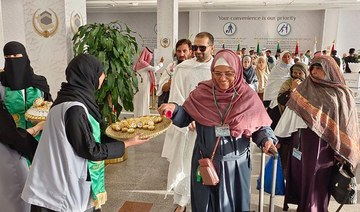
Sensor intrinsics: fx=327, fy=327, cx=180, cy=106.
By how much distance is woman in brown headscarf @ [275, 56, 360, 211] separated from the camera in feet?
7.48

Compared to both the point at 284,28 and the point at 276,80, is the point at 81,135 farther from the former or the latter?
the point at 284,28

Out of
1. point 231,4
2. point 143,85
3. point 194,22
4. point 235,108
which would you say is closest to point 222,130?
point 235,108

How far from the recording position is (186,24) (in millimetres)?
14062

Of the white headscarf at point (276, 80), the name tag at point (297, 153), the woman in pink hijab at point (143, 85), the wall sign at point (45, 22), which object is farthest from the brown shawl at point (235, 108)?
the woman in pink hijab at point (143, 85)

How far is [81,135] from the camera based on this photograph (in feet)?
4.99

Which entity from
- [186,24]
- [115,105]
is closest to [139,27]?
[186,24]

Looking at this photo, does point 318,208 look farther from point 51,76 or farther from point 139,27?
point 139,27

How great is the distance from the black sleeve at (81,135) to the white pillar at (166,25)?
7.53 metres

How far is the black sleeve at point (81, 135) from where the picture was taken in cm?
150

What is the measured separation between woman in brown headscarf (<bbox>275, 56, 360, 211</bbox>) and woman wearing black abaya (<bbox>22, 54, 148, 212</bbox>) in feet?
4.80

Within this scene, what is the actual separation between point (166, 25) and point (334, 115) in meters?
7.12

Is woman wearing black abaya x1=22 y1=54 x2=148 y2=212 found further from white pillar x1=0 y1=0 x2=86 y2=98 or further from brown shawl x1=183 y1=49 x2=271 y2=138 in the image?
white pillar x1=0 y1=0 x2=86 y2=98

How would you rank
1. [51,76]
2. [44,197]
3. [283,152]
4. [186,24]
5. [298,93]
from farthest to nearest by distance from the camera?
1. [186,24]
2. [51,76]
3. [283,152]
4. [298,93]
5. [44,197]

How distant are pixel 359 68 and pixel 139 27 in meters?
8.97
